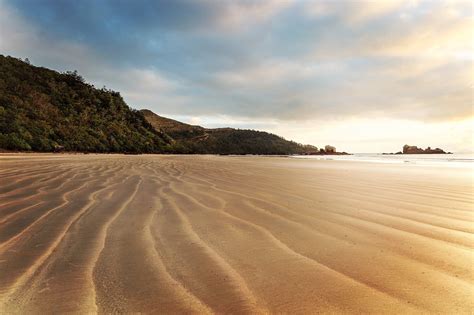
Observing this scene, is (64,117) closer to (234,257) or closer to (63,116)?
(63,116)

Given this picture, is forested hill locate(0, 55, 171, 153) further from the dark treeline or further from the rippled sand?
the rippled sand

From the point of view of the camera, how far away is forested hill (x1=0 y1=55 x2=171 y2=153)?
24684 millimetres

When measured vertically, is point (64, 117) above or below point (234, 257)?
above

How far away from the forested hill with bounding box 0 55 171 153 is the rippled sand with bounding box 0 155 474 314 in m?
22.0

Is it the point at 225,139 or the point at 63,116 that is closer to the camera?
the point at 63,116

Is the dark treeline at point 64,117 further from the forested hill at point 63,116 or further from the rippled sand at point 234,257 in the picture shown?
the rippled sand at point 234,257

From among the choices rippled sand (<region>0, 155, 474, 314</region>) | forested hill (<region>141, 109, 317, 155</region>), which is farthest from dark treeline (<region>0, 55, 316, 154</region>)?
rippled sand (<region>0, 155, 474, 314</region>)

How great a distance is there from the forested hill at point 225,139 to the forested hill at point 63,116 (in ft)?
66.9

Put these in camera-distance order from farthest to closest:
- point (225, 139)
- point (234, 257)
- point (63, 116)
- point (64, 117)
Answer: point (225, 139)
point (63, 116)
point (64, 117)
point (234, 257)

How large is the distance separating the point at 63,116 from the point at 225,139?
54388 millimetres

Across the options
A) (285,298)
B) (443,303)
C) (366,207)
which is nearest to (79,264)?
(285,298)

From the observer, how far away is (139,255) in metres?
1.87

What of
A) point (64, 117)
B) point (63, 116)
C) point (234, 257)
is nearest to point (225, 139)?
point (63, 116)

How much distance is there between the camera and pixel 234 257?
1827 mm
